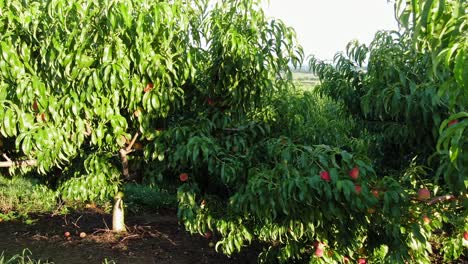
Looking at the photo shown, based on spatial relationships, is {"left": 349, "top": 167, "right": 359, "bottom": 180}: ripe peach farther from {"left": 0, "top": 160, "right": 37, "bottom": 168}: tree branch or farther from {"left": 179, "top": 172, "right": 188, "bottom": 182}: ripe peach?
{"left": 0, "top": 160, "right": 37, "bottom": 168}: tree branch

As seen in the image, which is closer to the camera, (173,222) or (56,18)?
(56,18)

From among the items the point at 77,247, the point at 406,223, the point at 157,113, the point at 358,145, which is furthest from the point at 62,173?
the point at 406,223

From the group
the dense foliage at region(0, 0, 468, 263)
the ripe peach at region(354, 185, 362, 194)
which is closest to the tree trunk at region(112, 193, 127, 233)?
the dense foliage at region(0, 0, 468, 263)

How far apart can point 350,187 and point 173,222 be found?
3629mm

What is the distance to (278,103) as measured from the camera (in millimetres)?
3229

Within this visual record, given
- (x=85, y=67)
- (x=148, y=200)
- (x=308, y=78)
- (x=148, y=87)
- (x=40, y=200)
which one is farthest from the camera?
(x=148, y=200)

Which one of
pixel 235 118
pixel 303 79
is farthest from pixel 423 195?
pixel 303 79

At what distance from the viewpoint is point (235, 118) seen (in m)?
3.17

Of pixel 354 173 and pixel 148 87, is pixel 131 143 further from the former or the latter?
pixel 354 173

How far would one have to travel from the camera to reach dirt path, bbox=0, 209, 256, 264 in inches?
154

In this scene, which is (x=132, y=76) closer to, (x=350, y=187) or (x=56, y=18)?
(x=56, y=18)

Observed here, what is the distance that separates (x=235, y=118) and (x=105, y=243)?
2074 millimetres

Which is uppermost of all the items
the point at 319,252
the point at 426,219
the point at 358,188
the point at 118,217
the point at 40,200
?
the point at 358,188

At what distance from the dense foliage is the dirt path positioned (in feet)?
2.72
